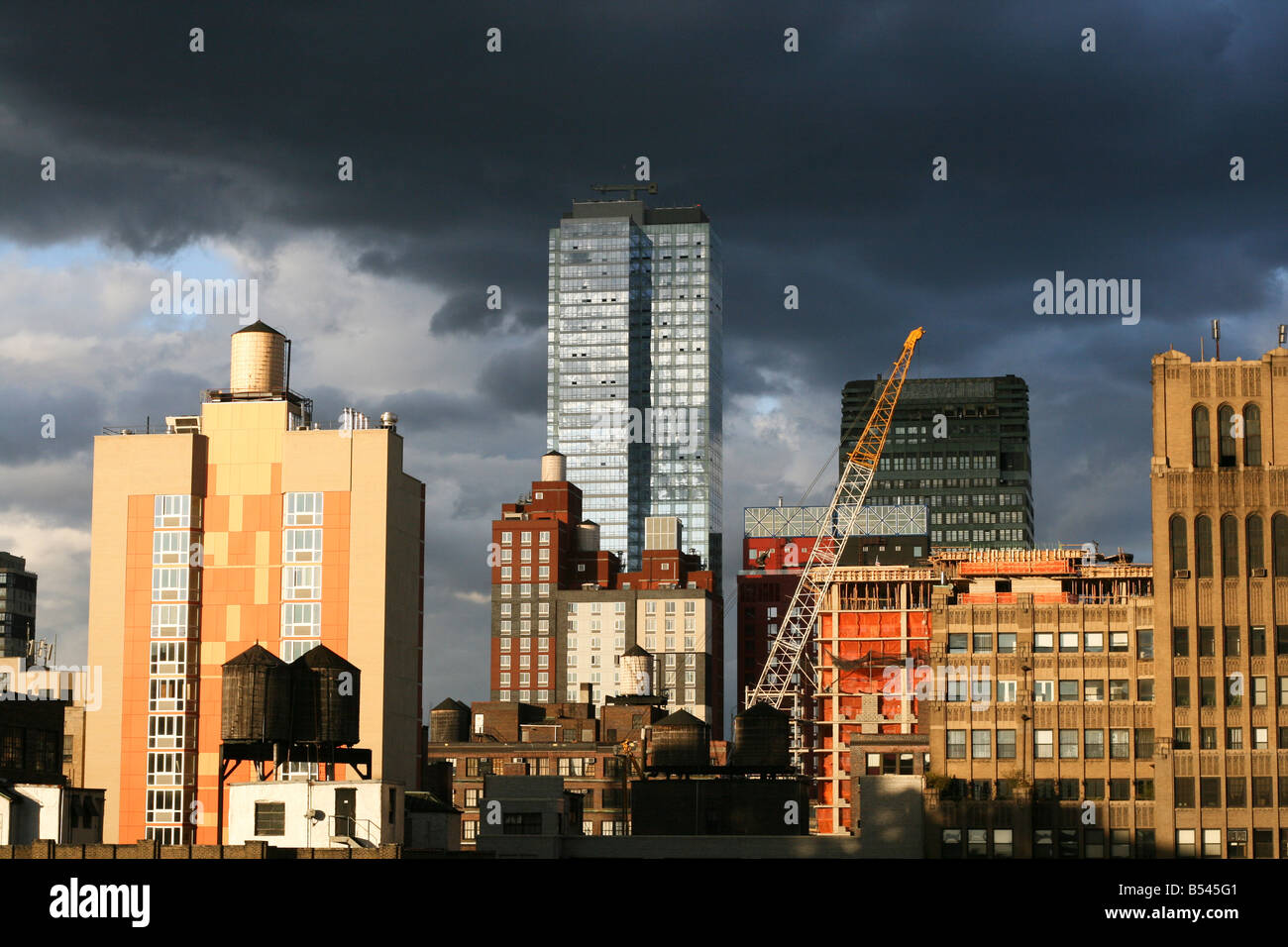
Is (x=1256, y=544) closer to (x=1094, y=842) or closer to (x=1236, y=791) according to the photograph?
(x=1236, y=791)

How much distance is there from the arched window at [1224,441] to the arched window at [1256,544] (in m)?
4.48

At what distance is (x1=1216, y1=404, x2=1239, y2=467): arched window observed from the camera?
456ft

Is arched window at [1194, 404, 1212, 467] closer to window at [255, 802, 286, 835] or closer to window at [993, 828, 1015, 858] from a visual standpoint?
window at [993, 828, 1015, 858]

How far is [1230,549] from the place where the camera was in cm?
13825

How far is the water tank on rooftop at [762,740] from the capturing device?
174000mm

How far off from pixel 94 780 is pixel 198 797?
10959 millimetres

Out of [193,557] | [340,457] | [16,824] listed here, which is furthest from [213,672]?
[16,824]

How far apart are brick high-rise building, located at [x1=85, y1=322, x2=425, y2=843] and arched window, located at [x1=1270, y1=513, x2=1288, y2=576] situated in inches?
3445

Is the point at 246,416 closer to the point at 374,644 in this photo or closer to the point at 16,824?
the point at 374,644

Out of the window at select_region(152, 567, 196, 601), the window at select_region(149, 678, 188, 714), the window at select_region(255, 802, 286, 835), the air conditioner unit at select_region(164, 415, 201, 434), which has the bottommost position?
the window at select_region(255, 802, 286, 835)

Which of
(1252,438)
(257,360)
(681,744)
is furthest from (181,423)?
(1252,438)

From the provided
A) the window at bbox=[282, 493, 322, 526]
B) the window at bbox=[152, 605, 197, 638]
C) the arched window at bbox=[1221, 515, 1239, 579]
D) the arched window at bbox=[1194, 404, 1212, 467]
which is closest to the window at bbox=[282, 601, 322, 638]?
the window at bbox=[282, 493, 322, 526]

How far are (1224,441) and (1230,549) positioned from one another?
820 centimetres

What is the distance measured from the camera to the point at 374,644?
185 meters
